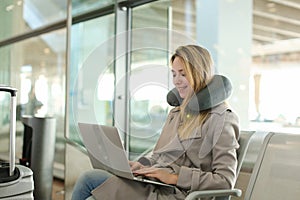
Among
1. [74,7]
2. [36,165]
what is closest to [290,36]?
[74,7]

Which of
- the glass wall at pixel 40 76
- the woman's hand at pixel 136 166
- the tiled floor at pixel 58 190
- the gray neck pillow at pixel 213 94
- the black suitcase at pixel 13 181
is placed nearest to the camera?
the black suitcase at pixel 13 181

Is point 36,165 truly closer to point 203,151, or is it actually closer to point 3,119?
point 3,119

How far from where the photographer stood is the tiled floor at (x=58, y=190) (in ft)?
12.7

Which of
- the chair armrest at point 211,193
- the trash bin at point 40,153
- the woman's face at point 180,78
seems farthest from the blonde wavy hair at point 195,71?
the trash bin at point 40,153

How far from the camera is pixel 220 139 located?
182 centimetres

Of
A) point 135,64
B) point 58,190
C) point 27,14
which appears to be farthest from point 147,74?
point 27,14

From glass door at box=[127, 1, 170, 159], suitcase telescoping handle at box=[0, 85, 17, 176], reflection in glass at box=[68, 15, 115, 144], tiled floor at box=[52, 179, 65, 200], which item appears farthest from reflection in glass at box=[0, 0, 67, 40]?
suitcase telescoping handle at box=[0, 85, 17, 176]

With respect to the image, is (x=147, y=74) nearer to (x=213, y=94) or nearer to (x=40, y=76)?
(x=213, y=94)

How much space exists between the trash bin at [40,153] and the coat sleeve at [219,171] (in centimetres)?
218

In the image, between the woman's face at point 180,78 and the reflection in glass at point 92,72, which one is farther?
the reflection in glass at point 92,72

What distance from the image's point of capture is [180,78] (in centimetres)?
204

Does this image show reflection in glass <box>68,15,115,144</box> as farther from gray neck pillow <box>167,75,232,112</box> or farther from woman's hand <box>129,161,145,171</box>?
gray neck pillow <box>167,75,232,112</box>

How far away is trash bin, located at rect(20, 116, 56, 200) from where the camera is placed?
146 inches

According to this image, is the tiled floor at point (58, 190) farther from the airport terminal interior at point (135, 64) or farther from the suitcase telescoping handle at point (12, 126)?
the suitcase telescoping handle at point (12, 126)
